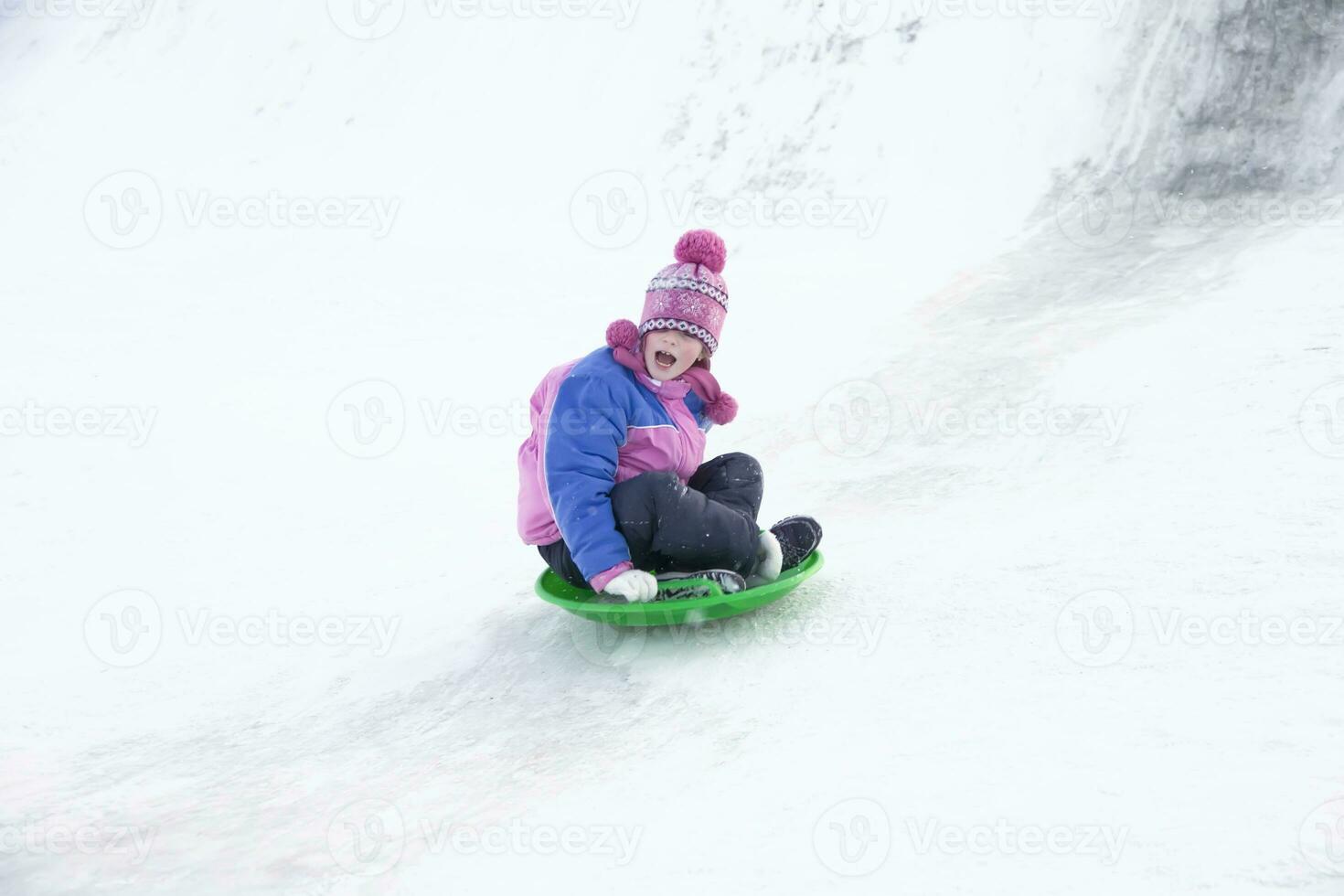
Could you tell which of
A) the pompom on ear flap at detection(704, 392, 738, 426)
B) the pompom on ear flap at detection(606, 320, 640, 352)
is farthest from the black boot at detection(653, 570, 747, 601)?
the pompom on ear flap at detection(606, 320, 640, 352)

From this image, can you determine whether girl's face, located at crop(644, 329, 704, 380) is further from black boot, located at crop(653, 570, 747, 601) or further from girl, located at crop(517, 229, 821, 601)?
black boot, located at crop(653, 570, 747, 601)

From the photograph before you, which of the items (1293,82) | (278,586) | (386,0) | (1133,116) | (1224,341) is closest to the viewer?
(278,586)

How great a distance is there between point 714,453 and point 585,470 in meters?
2.26

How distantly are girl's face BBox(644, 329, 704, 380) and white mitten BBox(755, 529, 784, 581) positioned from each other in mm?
509

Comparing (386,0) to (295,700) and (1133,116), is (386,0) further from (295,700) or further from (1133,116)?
(295,700)

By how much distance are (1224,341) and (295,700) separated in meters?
3.64

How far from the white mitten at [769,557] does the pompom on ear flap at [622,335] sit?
63 cm

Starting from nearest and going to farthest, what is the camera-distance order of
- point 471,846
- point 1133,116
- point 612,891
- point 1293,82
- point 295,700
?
point 612,891
point 471,846
point 295,700
point 1293,82
point 1133,116

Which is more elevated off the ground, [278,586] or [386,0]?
[386,0]

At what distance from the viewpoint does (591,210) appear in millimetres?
8359

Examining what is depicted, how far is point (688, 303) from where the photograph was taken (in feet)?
9.05

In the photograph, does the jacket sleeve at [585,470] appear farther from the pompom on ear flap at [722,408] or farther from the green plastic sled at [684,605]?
the pompom on ear flap at [722,408]

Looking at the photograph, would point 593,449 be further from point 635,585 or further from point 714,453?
point 714,453

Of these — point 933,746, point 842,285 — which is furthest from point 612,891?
point 842,285
